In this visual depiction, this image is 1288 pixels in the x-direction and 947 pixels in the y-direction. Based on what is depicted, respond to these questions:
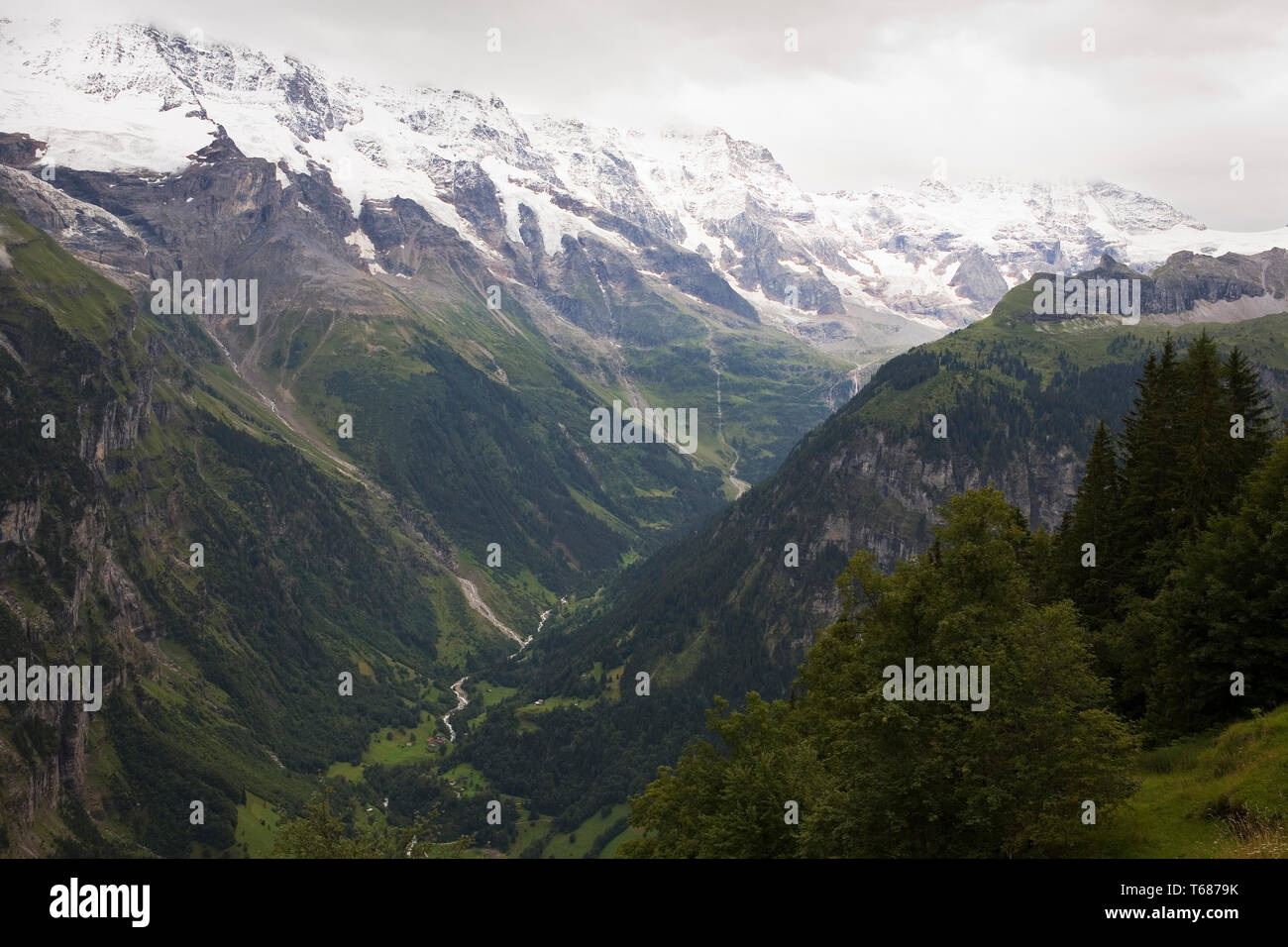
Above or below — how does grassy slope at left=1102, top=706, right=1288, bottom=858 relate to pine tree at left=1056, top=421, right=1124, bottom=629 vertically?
below

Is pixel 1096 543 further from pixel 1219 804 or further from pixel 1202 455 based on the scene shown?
pixel 1219 804

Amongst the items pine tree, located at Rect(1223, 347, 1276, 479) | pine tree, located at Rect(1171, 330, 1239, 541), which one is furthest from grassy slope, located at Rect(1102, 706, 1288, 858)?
pine tree, located at Rect(1223, 347, 1276, 479)

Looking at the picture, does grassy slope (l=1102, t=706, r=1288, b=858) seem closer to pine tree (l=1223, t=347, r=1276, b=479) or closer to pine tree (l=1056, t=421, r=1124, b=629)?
pine tree (l=1056, t=421, r=1124, b=629)

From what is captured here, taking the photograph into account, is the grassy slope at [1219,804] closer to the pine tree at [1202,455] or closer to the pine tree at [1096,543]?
the pine tree at [1202,455]

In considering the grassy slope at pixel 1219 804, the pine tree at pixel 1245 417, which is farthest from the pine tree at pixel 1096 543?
the grassy slope at pixel 1219 804

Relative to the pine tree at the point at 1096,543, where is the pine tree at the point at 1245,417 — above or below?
above

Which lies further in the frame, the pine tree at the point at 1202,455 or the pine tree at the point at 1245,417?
the pine tree at the point at 1245,417

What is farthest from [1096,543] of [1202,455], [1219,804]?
[1219,804]


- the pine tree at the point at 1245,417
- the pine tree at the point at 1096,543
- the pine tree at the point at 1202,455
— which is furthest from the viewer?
the pine tree at the point at 1096,543

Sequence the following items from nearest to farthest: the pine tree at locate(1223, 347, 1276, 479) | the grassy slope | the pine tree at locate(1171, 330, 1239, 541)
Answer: the grassy slope
the pine tree at locate(1171, 330, 1239, 541)
the pine tree at locate(1223, 347, 1276, 479)

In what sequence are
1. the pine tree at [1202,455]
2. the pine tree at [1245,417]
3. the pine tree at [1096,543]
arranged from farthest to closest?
the pine tree at [1096,543] → the pine tree at [1245,417] → the pine tree at [1202,455]
